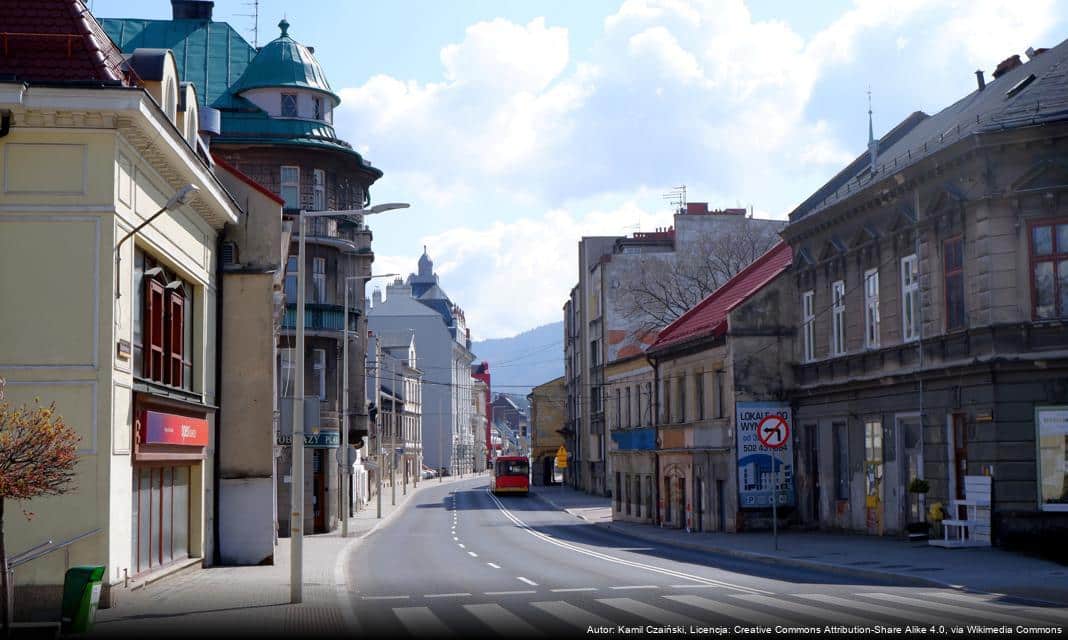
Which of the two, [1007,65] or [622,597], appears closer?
[622,597]

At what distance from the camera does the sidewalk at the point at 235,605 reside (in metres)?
17.1

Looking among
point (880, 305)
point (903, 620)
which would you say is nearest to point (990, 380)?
point (880, 305)

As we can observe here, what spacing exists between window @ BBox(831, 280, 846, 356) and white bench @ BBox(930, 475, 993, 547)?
9.10 metres

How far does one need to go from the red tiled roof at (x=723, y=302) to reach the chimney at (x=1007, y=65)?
9.18 meters

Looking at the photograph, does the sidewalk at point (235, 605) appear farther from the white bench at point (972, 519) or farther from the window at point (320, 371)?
the window at point (320, 371)

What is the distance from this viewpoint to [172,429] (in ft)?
78.6

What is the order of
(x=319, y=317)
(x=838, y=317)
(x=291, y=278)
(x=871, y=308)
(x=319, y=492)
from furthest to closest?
(x=319, y=492)
(x=319, y=317)
(x=291, y=278)
(x=838, y=317)
(x=871, y=308)

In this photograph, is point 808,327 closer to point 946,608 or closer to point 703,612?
point 946,608

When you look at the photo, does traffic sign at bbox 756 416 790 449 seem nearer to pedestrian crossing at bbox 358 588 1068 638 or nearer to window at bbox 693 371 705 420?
pedestrian crossing at bbox 358 588 1068 638

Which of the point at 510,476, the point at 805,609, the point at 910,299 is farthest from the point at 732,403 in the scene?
the point at 510,476

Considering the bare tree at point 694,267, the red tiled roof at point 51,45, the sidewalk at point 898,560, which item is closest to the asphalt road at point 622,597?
the sidewalk at point 898,560

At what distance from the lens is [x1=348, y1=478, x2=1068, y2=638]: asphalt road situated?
16.1 metres

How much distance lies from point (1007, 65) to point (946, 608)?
24318 millimetres

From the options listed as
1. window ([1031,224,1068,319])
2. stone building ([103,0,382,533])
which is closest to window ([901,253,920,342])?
window ([1031,224,1068,319])
